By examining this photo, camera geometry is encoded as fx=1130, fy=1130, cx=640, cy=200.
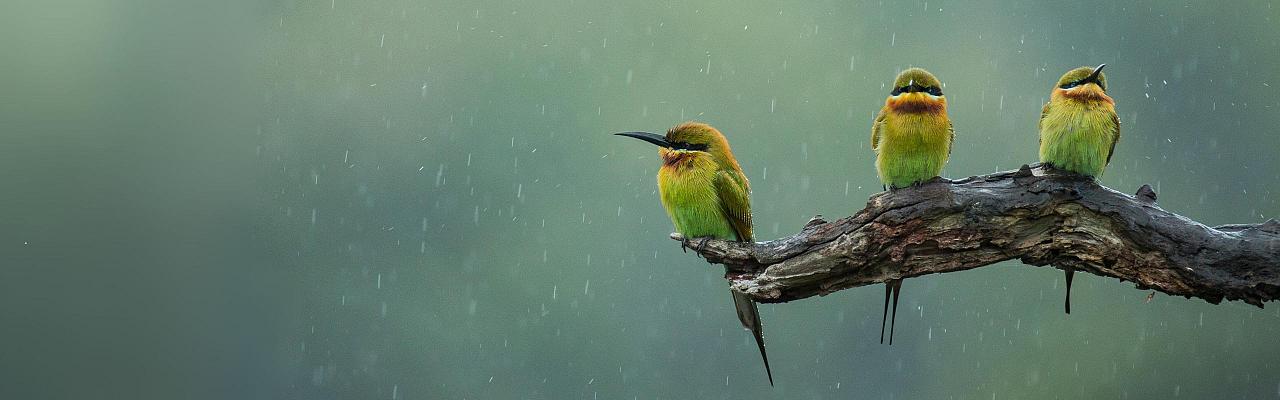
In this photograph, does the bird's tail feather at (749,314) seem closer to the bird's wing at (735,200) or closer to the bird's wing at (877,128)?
the bird's wing at (735,200)

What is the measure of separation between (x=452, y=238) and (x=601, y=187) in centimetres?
192

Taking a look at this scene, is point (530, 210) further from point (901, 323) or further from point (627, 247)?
point (901, 323)

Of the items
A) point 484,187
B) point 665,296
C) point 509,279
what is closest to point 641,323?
point 665,296

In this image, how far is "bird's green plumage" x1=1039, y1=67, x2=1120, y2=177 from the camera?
11.4 ft

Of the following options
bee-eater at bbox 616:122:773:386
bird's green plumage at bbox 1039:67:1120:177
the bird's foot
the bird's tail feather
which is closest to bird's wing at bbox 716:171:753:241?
bee-eater at bbox 616:122:773:386

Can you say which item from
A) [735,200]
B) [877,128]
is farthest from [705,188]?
[877,128]

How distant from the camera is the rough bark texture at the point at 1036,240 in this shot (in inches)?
129

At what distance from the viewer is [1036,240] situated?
3.39 m

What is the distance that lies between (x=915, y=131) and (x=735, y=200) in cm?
68

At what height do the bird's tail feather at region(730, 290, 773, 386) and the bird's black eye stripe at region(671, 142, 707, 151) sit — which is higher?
the bird's black eye stripe at region(671, 142, 707, 151)

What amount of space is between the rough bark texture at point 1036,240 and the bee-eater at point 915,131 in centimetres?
12

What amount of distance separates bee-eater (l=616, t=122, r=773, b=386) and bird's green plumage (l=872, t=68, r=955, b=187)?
0.56 m

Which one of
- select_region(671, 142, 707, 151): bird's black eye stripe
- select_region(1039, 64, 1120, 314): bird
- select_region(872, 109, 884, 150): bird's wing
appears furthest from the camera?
select_region(671, 142, 707, 151): bird's black eye stripe

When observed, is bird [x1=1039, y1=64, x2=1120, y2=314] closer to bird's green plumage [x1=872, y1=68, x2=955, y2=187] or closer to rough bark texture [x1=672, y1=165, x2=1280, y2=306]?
rough bark texture [x1=672, y1=165, x2=1280, y2=306]
